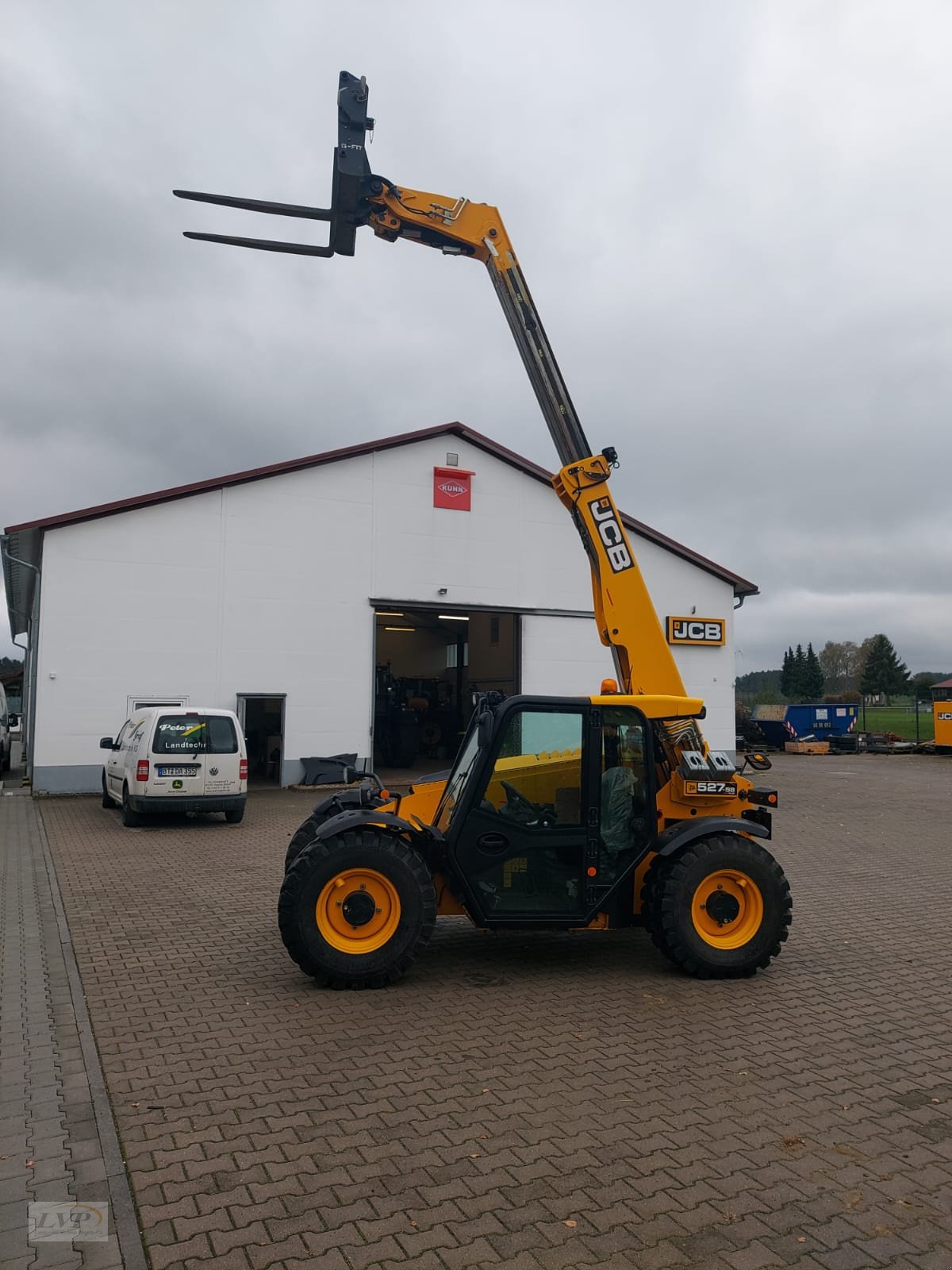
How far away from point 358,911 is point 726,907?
242 cm

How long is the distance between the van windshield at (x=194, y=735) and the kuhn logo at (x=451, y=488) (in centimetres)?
864

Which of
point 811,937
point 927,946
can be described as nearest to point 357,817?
point 811,937

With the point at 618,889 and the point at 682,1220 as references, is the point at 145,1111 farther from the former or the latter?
the point at 618,889

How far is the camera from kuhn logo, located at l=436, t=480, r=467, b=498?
69.7ft

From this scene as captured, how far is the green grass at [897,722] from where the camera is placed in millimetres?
51531

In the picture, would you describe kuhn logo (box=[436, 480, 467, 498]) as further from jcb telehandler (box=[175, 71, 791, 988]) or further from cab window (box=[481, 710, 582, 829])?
cab window (box=[481, 710, 582, 829])

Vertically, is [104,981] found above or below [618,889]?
below

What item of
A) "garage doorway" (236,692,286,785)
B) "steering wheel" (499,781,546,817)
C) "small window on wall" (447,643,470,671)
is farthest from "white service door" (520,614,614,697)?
"steering wheel" (499,781,546,817)

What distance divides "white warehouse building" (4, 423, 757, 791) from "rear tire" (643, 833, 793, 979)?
1407 centimetres

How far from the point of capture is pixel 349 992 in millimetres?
6059

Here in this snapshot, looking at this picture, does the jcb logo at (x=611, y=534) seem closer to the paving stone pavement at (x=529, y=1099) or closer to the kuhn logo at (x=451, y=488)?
the paving stone pavement at (x=529, y=1099)

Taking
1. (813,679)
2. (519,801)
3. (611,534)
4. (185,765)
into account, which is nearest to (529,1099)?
(519,801)

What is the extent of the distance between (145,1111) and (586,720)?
346 cm

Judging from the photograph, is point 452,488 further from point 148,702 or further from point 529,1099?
point 529,1099
